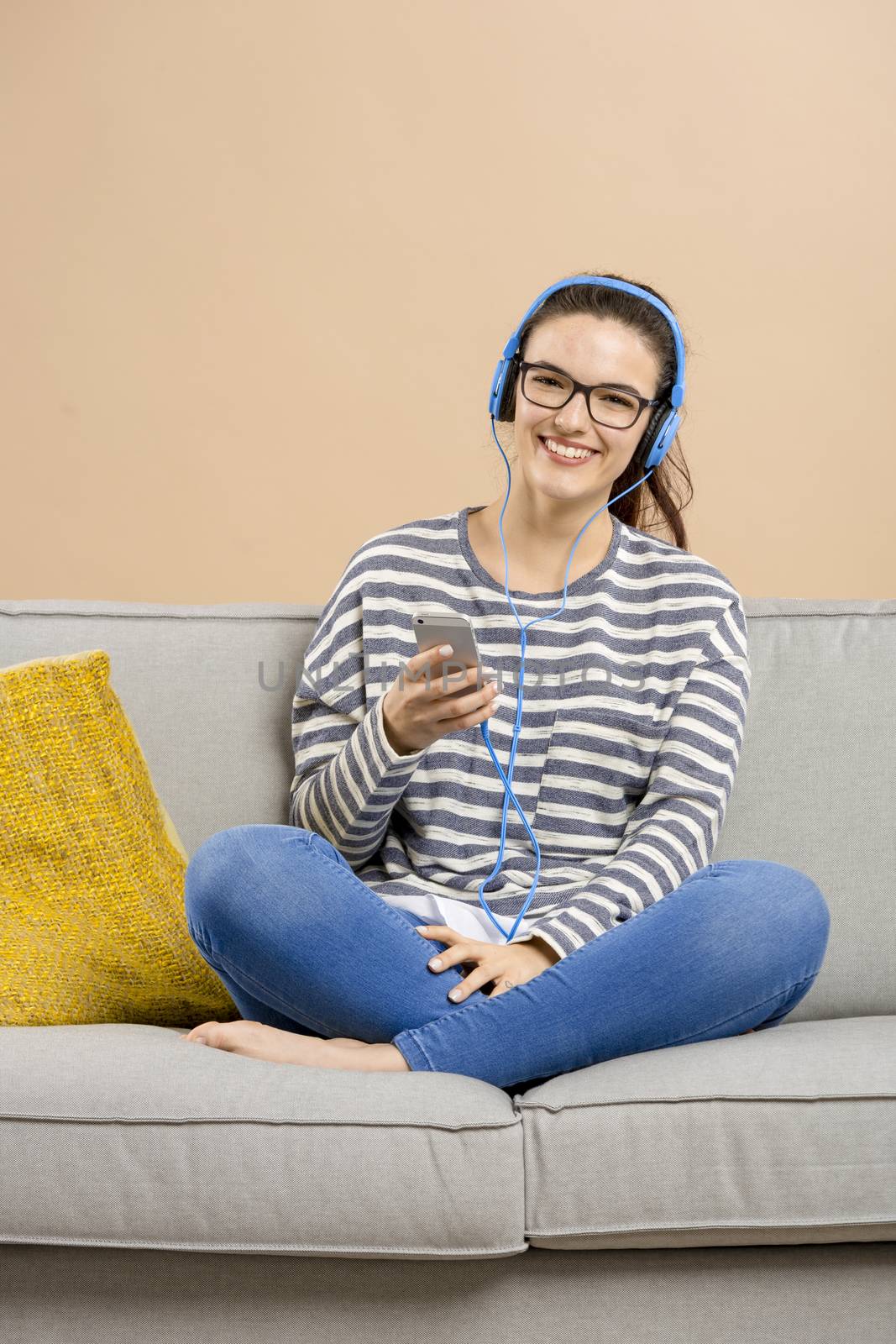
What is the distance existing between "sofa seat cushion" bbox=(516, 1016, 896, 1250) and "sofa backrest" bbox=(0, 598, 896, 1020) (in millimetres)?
478

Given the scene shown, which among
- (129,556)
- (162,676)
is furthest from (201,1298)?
(129,556)

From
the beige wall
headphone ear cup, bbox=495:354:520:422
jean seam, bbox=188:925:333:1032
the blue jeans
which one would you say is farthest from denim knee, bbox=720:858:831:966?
the beige wall

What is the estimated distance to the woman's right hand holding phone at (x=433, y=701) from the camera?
1234 millimetres

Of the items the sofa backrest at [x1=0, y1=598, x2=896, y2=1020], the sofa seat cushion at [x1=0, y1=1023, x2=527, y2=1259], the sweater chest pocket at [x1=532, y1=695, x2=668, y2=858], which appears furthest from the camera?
the sofa backrest at [x1=0, y1=598, x2=896, y2=1020]

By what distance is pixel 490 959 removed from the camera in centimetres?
121

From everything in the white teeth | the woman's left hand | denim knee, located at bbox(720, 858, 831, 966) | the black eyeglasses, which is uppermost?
the black eyeglasses

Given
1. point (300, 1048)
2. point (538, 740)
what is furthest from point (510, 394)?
point (300, 1048)

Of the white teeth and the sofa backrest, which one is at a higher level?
the white teeth

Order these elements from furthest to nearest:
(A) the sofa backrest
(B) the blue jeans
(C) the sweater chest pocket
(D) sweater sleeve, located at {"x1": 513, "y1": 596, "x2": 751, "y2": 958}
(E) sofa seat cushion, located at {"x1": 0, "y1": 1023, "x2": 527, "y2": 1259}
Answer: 1. (A) the sofa backrest
2. (C) the sweater chest pocket
3. (D) sweater sleeve, located at {"x1": 513, "y1": 596, "x2": 751, "y2": 958}
4. (B) the blue jeans
5. (E) sofa seat cushion, located at {"x1": 0, "y1": 1023, "x2": 527, "y2": 1259}

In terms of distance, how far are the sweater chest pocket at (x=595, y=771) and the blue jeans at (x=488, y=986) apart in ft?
0.74

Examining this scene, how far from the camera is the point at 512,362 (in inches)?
61.3

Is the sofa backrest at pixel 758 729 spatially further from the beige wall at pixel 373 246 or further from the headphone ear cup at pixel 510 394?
the beige wall at pixel 373 246

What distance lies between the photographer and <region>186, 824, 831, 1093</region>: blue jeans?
1152 millimetres

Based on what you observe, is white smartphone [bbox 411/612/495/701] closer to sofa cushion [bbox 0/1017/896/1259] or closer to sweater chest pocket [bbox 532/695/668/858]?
sweater chest pocket [bbox 532/695/668/858]
